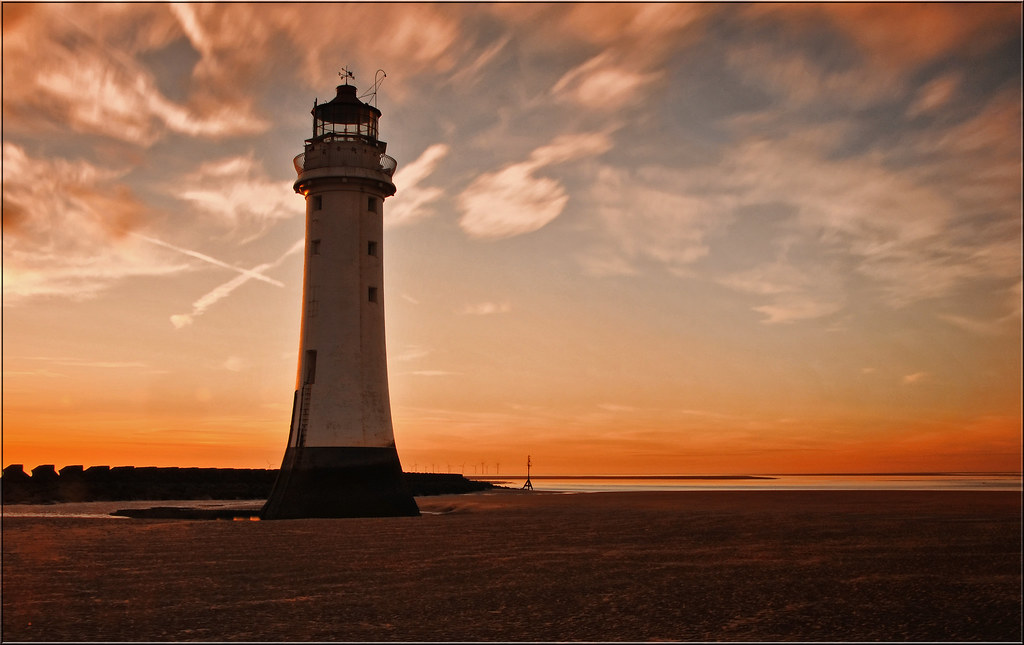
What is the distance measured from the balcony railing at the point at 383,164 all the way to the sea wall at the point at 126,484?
74.5ft

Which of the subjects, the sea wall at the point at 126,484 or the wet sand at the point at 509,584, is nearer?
the wet sand at the point at 509,584

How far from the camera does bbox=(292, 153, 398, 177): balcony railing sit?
33.5 meters

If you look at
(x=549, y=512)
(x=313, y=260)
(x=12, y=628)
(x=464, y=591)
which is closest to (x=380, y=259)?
(x=313, y=260)

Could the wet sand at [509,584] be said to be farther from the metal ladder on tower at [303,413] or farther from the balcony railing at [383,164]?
the balcony railing at [383,164]

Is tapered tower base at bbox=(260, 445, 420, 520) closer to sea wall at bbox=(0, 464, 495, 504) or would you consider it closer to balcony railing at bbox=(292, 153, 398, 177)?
balcony railing at bbox=(292, 153, 398, 177)

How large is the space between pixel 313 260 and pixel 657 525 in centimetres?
1503

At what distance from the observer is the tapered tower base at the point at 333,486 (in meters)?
30.7

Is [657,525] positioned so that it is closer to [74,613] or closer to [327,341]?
[327,341]

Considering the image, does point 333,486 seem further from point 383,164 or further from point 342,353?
point 383,164

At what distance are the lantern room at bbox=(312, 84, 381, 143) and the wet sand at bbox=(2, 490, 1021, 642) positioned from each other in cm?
1516

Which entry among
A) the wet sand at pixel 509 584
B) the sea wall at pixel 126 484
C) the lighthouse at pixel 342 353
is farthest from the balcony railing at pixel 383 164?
the sea wall at pixel 126 484

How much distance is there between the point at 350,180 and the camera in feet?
107

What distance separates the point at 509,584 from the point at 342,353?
17891 mm

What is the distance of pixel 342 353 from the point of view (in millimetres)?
31609
